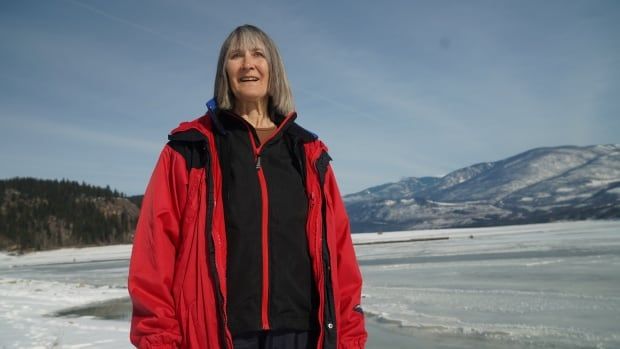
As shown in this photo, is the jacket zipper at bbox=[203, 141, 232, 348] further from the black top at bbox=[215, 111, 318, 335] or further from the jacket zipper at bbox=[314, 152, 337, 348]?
the jacket zipper at bbox=[314, 152, 337, 348]

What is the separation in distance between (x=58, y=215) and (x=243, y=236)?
98.1 meters

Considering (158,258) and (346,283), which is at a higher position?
(158,258)

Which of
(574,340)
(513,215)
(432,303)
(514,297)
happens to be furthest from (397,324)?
(513,215)

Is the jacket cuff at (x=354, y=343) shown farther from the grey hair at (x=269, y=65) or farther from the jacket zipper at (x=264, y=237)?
the grey hair at (x=269, y=65)

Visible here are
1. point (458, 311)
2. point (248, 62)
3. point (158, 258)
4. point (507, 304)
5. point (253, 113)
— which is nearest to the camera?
point (158, 258)

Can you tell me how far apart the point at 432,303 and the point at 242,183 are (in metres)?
7.05

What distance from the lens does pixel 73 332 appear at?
6586 millimetres

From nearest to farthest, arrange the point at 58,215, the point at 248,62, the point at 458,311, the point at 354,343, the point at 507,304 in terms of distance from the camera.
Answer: the point at 354,343 → the point at 248,62 → the point at 458,311 → the point at 507,304 → the point at 58,215

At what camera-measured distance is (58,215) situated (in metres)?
86.8

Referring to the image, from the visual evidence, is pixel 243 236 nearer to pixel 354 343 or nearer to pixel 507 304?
pixel 354 343

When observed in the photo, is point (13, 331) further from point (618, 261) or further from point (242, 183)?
point (618, 261)

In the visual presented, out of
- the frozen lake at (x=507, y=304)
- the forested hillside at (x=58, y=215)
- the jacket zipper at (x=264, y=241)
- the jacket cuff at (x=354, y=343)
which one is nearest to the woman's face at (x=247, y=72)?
the jacket zipper at (x=264, y=241)

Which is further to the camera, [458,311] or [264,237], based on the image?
[458,311]

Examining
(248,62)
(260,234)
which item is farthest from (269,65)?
(260,234)
